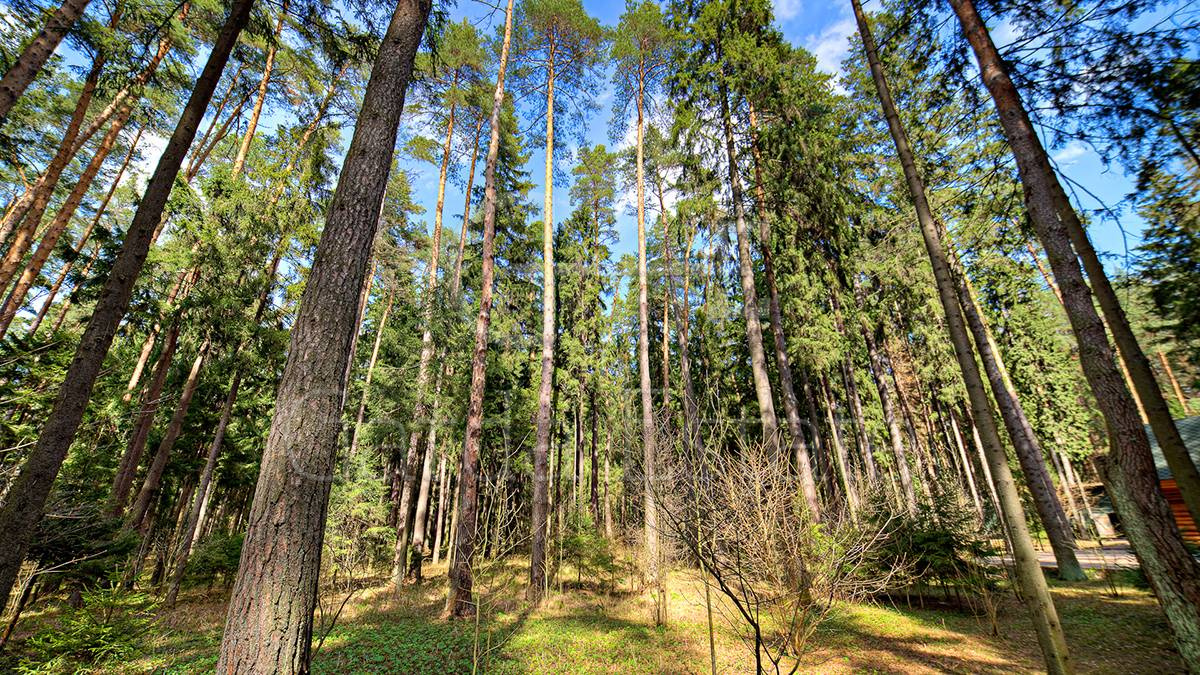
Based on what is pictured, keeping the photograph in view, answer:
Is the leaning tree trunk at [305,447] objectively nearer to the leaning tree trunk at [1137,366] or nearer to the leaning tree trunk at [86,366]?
the leaning tree trunk at [86,366]

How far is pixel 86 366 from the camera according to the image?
12.2 feet

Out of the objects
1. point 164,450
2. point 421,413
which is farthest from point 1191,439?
point 164,450

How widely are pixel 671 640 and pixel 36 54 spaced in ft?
40.4

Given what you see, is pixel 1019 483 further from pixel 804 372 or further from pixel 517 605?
pixel 517 605

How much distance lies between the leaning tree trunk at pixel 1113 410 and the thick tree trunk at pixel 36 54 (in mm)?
11255

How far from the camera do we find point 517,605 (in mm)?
9836

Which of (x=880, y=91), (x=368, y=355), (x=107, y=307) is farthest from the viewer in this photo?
(x=368, y=355)

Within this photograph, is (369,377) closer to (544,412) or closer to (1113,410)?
(544,412)

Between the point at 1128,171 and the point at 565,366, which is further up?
the point at 565,366

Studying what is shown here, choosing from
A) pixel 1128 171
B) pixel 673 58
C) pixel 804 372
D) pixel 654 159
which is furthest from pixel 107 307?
pixel 804 372

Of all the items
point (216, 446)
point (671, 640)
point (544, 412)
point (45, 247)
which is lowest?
point (671, 640)

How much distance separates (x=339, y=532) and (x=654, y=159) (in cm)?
1624

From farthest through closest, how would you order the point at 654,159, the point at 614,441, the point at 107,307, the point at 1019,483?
the point at 614,441, the point at 1019,483, the point at 654,159, the point at 107,307

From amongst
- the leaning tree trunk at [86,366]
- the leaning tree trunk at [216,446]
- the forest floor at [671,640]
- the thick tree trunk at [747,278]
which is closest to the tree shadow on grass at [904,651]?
the forest floor at [671,640]
